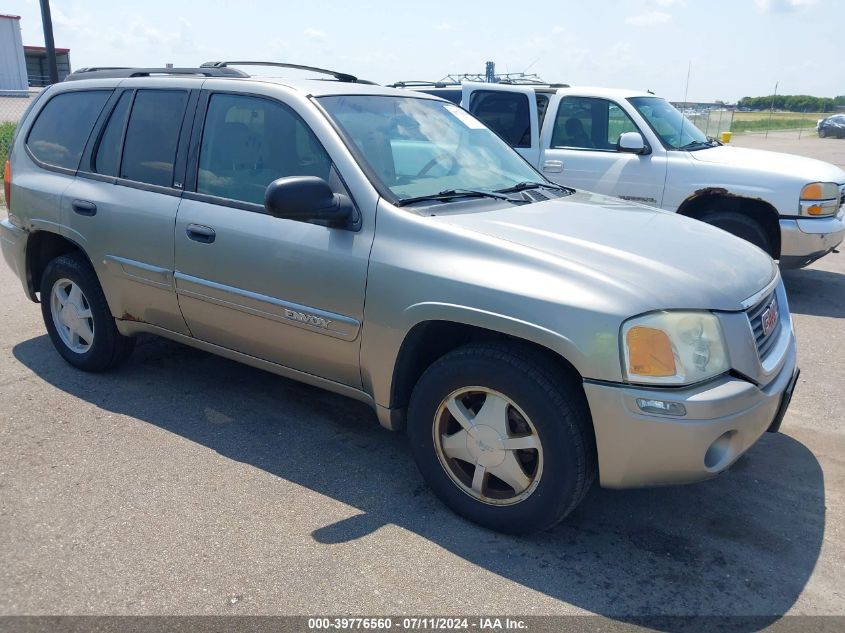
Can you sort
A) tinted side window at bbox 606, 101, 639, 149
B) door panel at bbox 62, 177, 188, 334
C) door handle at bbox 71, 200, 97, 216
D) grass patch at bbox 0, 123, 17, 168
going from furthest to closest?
grass patch at bbox 0, 123, 17, 168 < tinted side window at bbox 606, 101, 639, 149 < door handle at bbox 71, 200, 97, 216 < door panel at bbox 62, 177, 188, 334

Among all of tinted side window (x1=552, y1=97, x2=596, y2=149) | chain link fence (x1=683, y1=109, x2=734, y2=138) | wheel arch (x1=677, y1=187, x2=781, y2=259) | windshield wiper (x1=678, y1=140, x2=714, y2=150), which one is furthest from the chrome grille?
chain link fence (x1=683, y1=109, x2=734, y2=138)

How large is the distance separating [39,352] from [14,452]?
64.4 inches

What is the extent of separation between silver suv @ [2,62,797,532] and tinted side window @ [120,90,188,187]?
0.5 inches

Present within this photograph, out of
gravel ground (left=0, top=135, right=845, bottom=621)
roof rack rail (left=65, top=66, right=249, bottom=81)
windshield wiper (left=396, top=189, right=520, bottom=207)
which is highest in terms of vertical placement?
roof rack rail (left=65, top=66, right=249, bottom=81)

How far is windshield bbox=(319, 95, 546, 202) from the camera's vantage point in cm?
371

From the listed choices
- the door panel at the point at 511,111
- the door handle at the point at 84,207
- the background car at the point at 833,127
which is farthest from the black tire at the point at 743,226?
the background car at the point at 833,127

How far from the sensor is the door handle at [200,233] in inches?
155

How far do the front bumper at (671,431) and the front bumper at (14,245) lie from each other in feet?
12.8

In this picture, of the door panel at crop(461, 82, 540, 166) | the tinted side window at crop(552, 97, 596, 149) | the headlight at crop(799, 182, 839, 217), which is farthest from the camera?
the door panel at crop(461, 82, 540, 166)

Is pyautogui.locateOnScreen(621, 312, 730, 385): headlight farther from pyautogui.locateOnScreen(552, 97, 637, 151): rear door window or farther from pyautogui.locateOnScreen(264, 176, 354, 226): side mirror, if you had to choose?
pyautogui.locateOnScreen(552, 97, 637, 151): rear door window

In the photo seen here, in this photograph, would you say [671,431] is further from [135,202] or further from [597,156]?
[597,156]

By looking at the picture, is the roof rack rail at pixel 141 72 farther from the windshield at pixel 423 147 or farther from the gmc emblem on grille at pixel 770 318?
the gmc emblem on grille at pixel 770 318

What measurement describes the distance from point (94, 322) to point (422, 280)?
2.50 m

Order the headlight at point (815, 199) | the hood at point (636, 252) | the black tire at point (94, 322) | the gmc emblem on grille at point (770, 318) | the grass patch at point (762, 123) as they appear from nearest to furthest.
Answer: the hood at point (636, 252), the gmc emblem on grille at point (770, 318), the black tire at point (94, 322), the headlight at point (815, 199), the grass patch at point (762, 123)
